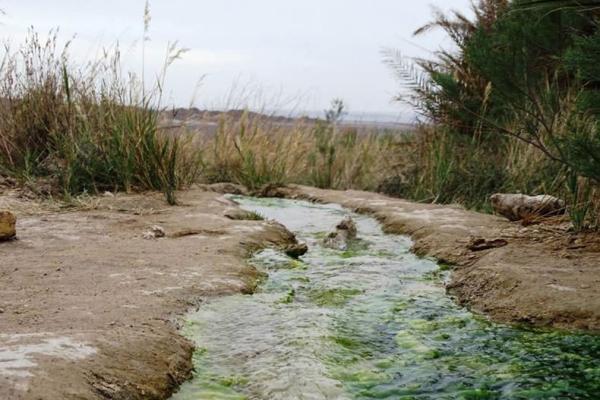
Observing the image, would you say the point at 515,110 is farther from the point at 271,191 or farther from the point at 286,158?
the point at 286,158

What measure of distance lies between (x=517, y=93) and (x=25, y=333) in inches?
123

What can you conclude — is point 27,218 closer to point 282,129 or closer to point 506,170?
point 506,170

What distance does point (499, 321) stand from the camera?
2.72 metres

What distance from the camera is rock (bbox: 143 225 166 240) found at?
13.1 feet

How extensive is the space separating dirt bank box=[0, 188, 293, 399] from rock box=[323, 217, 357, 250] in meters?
0.28

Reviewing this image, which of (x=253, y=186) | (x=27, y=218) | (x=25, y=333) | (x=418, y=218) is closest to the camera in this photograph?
(x=25, y=333)

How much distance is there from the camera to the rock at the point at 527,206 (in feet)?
14.5

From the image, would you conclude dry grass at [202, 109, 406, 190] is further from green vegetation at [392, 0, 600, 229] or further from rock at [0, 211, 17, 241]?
rock at [0, 211, 17, 241]

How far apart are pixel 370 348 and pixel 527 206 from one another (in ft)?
8.43

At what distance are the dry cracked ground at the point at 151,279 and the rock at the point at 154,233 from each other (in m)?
0.05

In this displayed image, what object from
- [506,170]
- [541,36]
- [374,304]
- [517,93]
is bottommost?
[374,304]

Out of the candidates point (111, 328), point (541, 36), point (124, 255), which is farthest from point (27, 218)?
point (541, 36)

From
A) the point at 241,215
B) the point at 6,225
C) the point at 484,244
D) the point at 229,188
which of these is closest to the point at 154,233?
the point at 6,225

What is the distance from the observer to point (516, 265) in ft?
10.5
